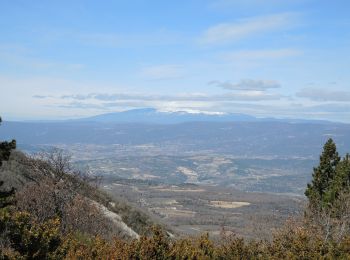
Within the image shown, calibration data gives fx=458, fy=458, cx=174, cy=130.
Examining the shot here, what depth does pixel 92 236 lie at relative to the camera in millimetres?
21953

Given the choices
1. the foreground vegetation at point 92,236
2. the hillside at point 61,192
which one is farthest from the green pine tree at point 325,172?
the hillside at point 61,192

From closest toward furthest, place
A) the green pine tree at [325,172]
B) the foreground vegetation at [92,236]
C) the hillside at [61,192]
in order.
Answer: the foreground vegetation at [92,236]
the hillside at [61,192]
the green pine tree at [325,172]

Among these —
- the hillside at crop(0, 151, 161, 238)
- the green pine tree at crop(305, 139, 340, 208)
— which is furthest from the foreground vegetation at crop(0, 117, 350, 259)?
the green pine tree at crop(305, 139, 340, 208)

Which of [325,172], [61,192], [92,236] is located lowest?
[92,236]

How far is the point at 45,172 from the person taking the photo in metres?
32.7

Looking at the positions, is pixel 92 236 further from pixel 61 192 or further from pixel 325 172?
pixel 325 172

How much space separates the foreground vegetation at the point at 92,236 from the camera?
1387cm

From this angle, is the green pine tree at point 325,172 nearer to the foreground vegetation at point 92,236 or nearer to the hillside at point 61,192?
the foreground vegetation at point 92,236

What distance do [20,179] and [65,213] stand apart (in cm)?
884

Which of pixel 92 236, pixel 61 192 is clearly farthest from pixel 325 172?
pixel 92 236

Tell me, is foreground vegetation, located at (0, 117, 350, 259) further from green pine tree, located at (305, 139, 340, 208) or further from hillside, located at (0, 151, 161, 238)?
green pine tree, located at (305, 139, 340, 208)

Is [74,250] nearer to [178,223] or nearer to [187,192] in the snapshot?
[178,223]

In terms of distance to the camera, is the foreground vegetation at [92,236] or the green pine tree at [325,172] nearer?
the foreground vegetation at [92,236]

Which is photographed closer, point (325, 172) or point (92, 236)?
point (92, 236)
